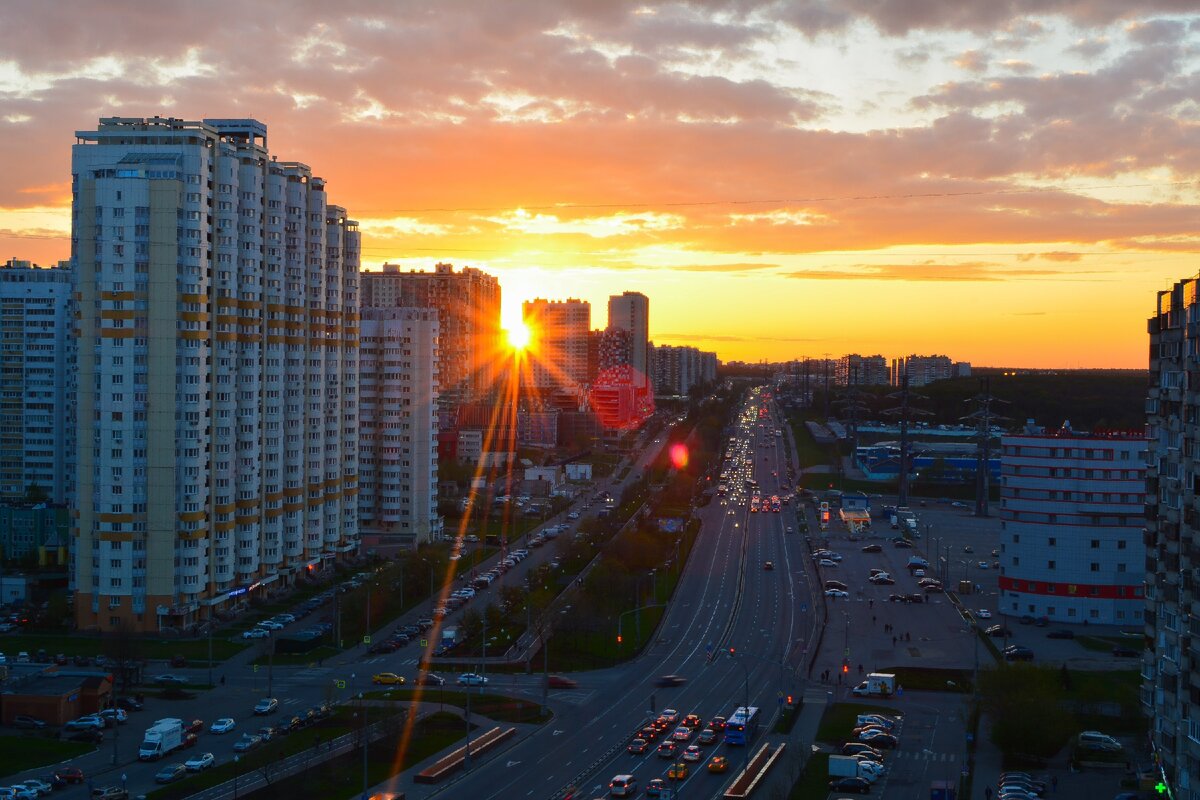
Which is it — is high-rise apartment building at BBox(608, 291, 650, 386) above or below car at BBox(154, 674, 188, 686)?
above

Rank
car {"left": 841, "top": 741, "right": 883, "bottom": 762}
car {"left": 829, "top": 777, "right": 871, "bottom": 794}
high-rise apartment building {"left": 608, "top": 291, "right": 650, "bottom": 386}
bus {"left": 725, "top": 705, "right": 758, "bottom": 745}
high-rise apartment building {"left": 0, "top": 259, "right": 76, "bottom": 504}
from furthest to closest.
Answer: high-rise apartment building {"left": 608, "top": 291, "right": 650, "bottom": 386}
high-rise apartment building {"left": 0, "top": 259, "right": 76, "bottom": 504}
bus {"left": 725, "top": 705, "right": 758, "bottom": 745}
car {"left": 841, "top": 741, "right": 883, "bottom": 762}
car {"left": 829, "top": 777, "right": 871, "bottom": 794}

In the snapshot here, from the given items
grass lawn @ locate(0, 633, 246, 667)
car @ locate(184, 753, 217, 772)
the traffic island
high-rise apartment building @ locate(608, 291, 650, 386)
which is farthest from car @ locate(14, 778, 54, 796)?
high-rise apartment building @ locate(608, 291, 650, 386)

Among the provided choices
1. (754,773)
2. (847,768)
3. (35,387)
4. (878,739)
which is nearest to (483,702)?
(754,773)

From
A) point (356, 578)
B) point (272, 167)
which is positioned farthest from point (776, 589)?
point (272, 167)

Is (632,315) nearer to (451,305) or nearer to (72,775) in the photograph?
(451,305)

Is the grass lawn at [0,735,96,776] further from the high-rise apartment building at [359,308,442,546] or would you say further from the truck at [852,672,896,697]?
the high-rise apartment building at [359,308,442,546]

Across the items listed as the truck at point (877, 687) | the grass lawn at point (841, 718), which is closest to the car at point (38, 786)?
the grass lawn at point (841, 718)

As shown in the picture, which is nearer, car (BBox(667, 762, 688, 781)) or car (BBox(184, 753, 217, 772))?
car (BBox(667, 762, 688, 781))
